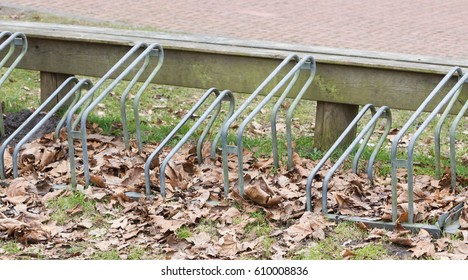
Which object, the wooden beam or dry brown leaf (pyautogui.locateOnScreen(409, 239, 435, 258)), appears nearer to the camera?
dry brown leaf (pyautogui.locateOnScreen(409, 239, 435, 258))

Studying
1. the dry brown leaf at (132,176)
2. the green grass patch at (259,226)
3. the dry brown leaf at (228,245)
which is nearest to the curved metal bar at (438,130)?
the green grass patch at (259,226)

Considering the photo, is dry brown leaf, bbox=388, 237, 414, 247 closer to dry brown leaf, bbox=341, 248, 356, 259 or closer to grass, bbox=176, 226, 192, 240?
dry brown leaf, bbox=341, 248, 356, 259

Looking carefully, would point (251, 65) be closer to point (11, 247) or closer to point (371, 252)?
point (371, 252)

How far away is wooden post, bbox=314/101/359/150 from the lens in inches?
282

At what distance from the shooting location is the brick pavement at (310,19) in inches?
491

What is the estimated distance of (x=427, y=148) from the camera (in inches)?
309

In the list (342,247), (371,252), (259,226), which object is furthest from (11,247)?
(371,252)

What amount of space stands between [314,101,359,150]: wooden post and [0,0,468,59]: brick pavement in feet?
15.4

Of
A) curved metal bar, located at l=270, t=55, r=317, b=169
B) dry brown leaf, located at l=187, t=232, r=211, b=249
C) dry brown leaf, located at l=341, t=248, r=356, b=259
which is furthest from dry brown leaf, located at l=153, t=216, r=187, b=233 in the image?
curved metal bar, located at l=270, t=55, r=317, b=169

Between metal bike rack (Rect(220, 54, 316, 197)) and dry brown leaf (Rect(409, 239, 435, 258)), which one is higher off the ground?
metal bike rack (Rect(220, 54, 316, 197))

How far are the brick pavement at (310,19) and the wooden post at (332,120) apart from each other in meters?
4.69

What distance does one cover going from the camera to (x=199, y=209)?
577cm

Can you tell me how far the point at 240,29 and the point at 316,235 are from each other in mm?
7910

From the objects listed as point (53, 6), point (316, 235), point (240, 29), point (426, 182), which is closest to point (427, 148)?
point (426, 182)
